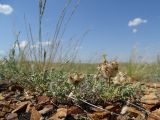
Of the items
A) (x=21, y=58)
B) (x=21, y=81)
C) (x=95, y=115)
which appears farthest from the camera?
(x=21, y=58)

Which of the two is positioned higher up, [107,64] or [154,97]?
[107,64]

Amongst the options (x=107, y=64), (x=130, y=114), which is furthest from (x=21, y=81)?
(x=130, y=114)

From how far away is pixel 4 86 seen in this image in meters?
3.70

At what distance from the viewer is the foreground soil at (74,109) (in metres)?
2.66

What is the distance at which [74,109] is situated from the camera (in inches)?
107

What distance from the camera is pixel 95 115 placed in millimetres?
2613

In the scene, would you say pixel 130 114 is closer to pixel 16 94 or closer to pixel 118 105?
pixel 118 105

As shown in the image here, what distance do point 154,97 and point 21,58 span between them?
2.02 metres

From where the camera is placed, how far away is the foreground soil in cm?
266

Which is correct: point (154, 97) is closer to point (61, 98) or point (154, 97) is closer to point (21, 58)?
point (61, 98)

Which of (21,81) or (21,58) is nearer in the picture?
(21,81)

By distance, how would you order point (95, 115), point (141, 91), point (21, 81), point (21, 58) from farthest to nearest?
point (21, 58) → point (21, 81) → point (141, 91) → point (95, 115)

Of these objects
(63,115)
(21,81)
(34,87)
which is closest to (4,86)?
(21,81)

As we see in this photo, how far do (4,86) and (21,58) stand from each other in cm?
82
